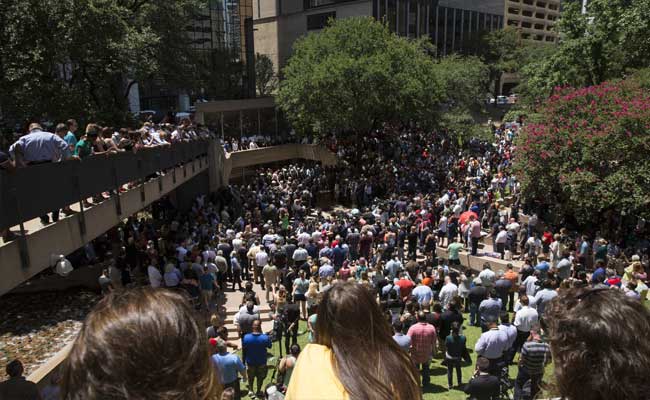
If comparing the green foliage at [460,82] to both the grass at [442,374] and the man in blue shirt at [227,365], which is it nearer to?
the grass at [442,374]

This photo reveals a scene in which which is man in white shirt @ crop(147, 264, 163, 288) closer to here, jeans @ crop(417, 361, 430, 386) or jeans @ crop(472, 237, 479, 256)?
jeans @ crop(417, 361, 430, 386)

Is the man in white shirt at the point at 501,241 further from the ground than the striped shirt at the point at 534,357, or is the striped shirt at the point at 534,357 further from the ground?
the striped shirt at the point at 534,357

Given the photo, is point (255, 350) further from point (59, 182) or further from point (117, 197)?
point (117, 197)

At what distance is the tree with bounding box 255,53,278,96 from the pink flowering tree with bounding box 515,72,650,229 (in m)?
33.2

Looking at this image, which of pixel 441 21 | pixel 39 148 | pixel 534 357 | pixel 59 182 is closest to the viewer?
pixel 534 357

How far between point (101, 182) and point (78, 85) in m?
16.7

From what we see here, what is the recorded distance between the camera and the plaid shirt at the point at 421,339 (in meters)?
7.21

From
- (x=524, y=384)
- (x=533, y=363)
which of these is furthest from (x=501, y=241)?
(x=533, y=363)

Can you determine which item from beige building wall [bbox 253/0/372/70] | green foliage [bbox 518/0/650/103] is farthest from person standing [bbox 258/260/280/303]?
beige building wall [bbox 253/0/372/70]

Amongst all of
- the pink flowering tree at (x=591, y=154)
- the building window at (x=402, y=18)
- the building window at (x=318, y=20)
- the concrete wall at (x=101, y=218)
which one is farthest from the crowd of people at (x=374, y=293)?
the building window at (x=402, y=18)

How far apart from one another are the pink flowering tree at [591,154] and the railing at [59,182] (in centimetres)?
1431

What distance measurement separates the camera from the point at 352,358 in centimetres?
A: 190

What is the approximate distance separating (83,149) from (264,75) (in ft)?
133

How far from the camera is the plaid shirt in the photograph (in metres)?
7.21
